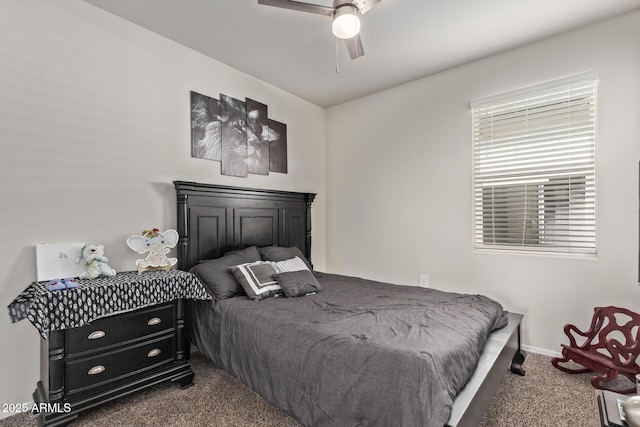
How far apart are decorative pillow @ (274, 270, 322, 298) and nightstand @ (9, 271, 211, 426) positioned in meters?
0.58

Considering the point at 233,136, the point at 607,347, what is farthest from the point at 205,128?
the point at 607,347

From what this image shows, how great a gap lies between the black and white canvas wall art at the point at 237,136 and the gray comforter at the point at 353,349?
4.78ft

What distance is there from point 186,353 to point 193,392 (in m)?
0.42

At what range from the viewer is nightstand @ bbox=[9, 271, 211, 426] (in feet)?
5.59

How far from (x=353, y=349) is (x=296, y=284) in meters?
A: 1.07

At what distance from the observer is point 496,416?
189 centimetres

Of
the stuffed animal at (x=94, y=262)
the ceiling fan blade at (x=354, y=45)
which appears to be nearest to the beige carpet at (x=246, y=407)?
the stuffed animal at (x=94, y=262)

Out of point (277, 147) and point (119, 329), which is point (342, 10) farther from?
point (119, 329)

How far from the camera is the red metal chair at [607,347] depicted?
2.12 meters

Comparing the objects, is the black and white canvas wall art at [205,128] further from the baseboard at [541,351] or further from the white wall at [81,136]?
the baseboard at [541,351]

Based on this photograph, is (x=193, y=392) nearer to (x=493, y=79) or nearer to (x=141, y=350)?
(x=141, y=350)

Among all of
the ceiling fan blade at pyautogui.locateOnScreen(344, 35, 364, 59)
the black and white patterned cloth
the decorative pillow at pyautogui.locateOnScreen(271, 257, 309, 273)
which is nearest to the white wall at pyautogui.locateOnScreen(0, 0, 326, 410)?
the black and white patterned cloth

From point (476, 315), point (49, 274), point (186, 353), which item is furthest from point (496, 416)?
point (49, 274)

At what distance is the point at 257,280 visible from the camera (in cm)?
249
